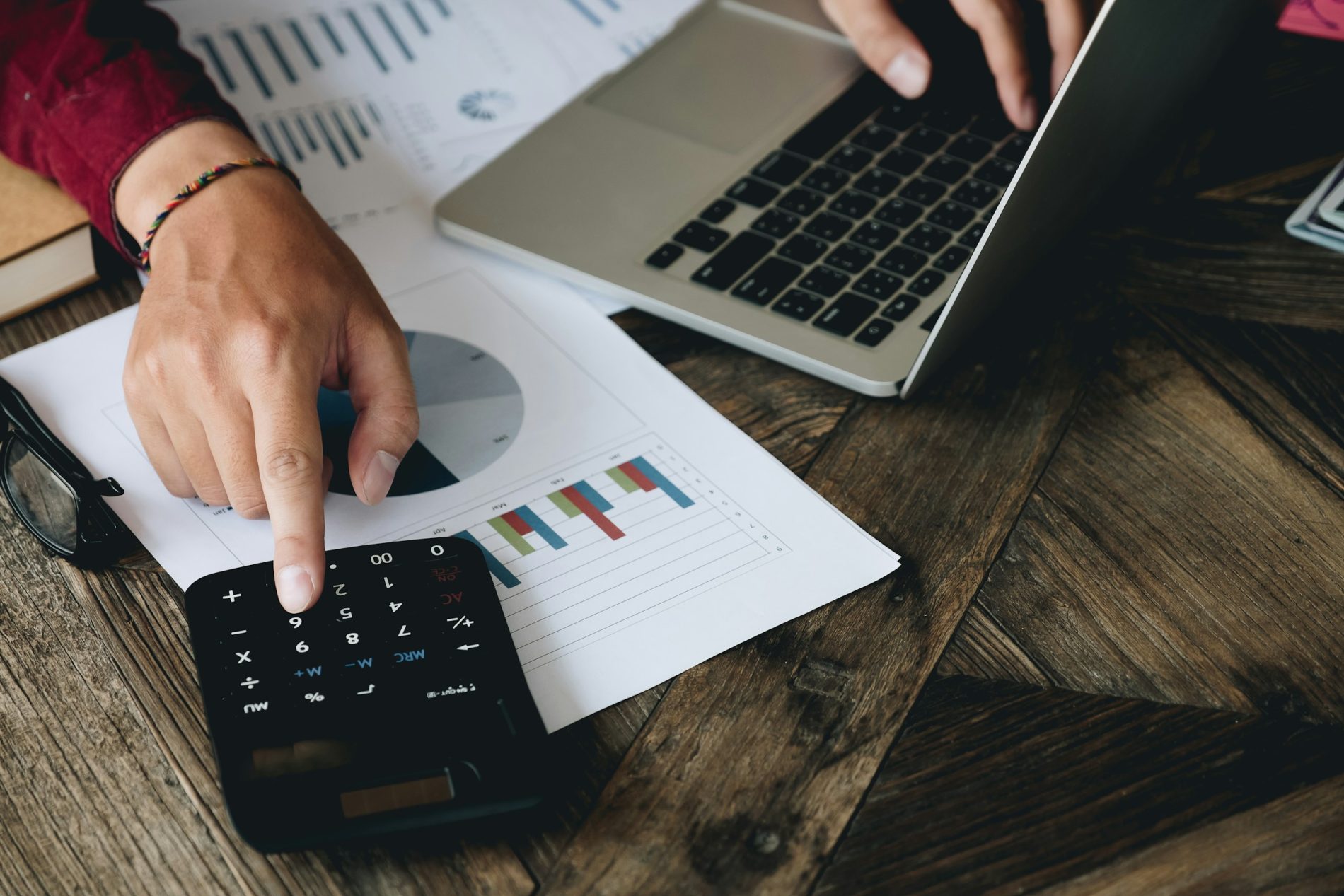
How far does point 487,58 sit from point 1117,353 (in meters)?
0.52

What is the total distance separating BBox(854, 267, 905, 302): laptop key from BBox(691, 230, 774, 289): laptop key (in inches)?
2.2

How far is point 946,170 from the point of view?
2.19ft

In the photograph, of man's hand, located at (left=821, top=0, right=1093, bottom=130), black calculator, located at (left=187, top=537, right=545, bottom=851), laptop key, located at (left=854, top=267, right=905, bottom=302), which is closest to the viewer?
black calculator, located at (left=187, top=537, right=545, bottom=851)

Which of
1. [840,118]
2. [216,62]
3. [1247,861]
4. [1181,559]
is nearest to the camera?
[1247,861]

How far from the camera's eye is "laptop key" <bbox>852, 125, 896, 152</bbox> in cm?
69

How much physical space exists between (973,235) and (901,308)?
85 mm

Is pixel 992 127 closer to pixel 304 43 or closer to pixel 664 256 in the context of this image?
pixel 664 256

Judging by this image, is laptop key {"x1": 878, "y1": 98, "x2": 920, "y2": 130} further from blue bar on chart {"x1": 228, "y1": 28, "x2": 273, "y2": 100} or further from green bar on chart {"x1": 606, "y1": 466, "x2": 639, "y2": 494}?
blue bar on chart {"x1": 228, "y1": 28, "x2": 273, "y2": 100}

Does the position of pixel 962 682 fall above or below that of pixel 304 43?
below

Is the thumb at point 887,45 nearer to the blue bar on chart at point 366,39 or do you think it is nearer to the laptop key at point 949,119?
the laptop key at point 949,119

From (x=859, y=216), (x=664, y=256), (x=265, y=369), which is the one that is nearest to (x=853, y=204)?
(x=859, y=216)

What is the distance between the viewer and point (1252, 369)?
0.59m

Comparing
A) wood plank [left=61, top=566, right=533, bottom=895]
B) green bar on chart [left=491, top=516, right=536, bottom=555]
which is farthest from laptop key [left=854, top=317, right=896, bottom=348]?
wood plank [left=61, top=566, right=533, bottom=895]

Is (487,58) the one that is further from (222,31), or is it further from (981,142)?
(981,142)
